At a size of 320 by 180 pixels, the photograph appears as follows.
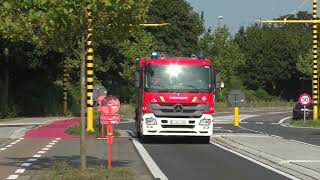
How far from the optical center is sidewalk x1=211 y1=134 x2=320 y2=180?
603 inches

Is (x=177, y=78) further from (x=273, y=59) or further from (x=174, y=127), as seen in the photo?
(x=273, y=59)

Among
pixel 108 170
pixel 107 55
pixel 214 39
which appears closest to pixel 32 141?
pixel 108 170

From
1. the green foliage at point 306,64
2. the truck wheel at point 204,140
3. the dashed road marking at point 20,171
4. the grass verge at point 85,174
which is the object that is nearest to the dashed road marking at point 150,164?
the grass verge at point 85,174

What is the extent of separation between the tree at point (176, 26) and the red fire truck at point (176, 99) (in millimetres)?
62533

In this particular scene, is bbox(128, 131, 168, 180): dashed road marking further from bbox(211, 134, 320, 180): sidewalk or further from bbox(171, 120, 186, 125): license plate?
bbox(211, 134, 320, 180): sidewalk

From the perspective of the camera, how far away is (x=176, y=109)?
→ 23.7 metres

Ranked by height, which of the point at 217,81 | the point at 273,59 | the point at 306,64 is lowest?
the point at 217,81

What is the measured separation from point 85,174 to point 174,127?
10621mm

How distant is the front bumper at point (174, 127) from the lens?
2372cm

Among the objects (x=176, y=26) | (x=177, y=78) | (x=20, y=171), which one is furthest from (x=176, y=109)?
(x=176, y=26)

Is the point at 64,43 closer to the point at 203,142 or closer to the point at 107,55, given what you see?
the point at 203,142

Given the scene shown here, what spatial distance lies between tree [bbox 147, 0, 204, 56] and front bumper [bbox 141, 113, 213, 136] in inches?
2472

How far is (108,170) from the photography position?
14117mm

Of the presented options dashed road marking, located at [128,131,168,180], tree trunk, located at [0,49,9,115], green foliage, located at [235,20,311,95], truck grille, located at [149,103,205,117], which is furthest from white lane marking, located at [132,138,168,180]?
green foliage, located at [235,20,311,95]
